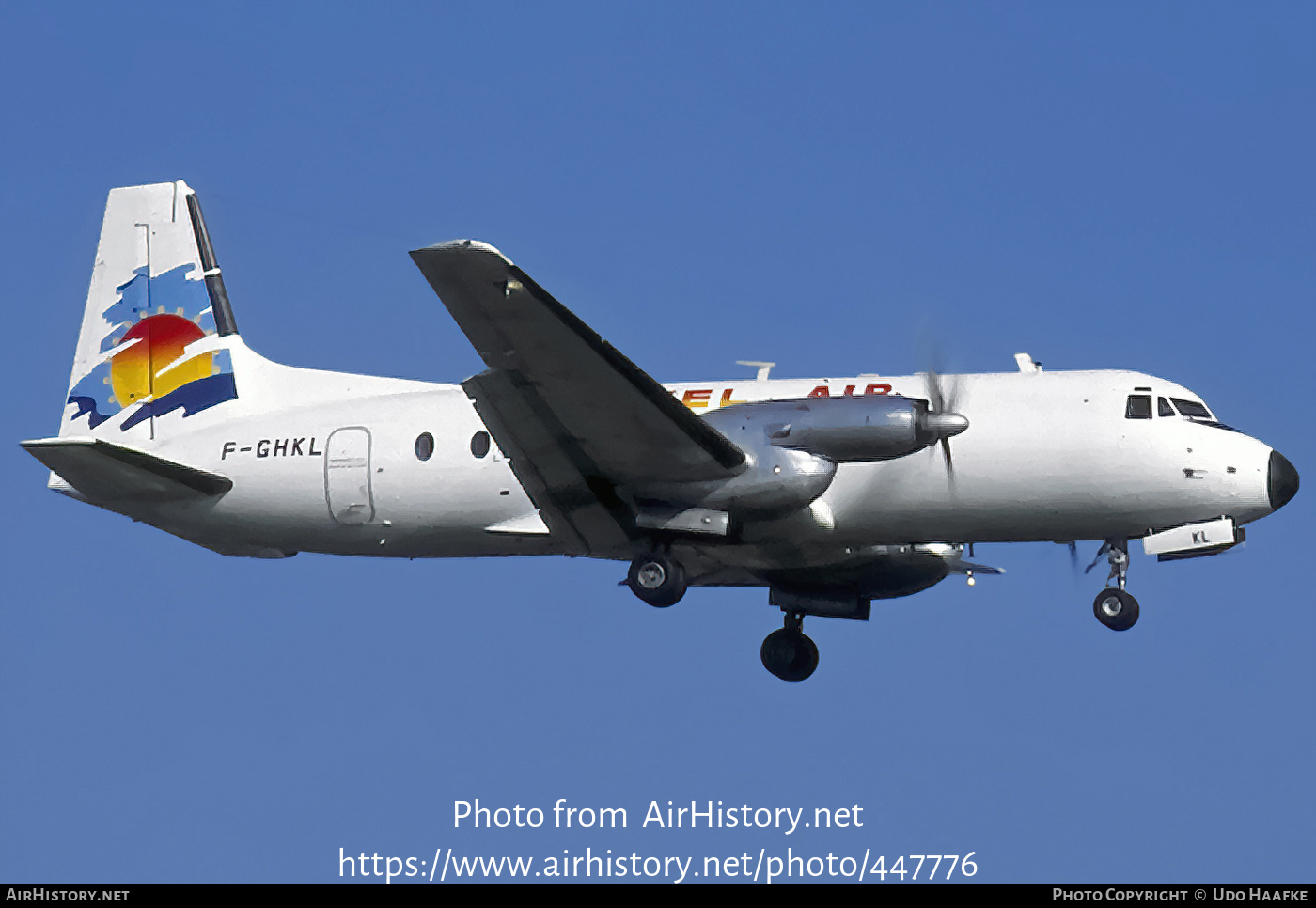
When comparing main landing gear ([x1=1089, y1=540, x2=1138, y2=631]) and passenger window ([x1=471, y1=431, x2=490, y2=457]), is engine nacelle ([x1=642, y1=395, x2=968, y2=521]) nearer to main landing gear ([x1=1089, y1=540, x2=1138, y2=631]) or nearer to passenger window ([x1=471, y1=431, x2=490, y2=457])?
passenger window ([x1=471, y1=431, x2=490, y2=457])

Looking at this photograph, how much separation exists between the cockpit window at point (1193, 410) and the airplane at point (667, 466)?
Answer: 4cm

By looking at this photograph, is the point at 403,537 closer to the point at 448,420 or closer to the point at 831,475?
the point at 448,420

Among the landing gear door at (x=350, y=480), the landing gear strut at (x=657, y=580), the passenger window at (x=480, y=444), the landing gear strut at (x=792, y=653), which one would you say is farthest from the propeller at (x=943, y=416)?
the landing gear door at (x=350, y=480)

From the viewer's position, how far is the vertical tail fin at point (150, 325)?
2266cm

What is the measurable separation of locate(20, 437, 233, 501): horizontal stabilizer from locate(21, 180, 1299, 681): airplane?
0.03 meters

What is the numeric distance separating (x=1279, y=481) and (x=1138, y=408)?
1654mm

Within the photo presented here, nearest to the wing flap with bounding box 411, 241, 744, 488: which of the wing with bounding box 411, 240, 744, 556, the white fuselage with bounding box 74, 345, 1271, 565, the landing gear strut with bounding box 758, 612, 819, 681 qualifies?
the wing with bounding box 411, 240, 744, 556

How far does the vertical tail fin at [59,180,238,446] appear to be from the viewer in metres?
22.7

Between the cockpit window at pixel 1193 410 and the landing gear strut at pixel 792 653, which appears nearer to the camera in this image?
the cockpit window at pixel 1193 410

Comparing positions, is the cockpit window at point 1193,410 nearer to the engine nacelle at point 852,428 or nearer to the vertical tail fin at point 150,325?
the engine nacelle at point 852,428

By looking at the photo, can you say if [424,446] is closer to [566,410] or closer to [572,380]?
[566,410]
